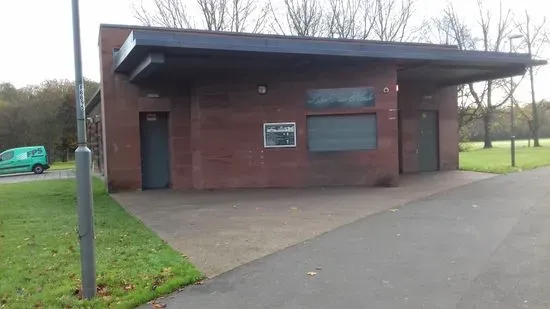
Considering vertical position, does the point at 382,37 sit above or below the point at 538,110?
above

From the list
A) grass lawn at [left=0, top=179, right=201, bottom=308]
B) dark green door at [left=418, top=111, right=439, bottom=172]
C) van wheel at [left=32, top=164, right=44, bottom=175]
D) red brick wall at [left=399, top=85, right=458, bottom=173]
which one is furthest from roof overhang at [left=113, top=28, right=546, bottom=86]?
van wheel at [left=32, top=164, right=44, bottom=175]

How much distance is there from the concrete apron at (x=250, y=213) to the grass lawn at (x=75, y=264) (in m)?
0.39

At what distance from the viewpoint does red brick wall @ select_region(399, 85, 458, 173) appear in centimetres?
2153

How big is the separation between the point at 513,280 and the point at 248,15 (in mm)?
40011

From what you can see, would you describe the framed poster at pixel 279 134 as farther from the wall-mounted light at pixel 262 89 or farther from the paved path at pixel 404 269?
the paved path at pixel 404 269

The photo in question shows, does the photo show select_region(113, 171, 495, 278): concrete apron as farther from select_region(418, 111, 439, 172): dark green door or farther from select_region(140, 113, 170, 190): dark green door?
select_region(418, 111, 439, 172): dark green door

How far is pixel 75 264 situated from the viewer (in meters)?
6.98

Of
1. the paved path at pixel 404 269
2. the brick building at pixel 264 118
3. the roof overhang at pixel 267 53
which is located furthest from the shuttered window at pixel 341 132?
the paved path at pixel 404 269

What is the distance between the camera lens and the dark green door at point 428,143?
21969mm

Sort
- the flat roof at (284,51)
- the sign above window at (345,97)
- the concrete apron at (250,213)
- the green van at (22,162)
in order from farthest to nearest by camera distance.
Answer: the green van at (22,162) → the sign above window at (345,97) → the flat roof at (284,51) → the concrete apron at (250,213)

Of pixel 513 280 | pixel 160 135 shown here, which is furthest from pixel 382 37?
pixel 513 280

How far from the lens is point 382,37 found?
44.7 m

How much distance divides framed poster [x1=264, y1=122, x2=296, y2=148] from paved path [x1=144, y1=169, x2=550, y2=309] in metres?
6.61

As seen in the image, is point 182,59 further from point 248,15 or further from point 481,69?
point 248,15
